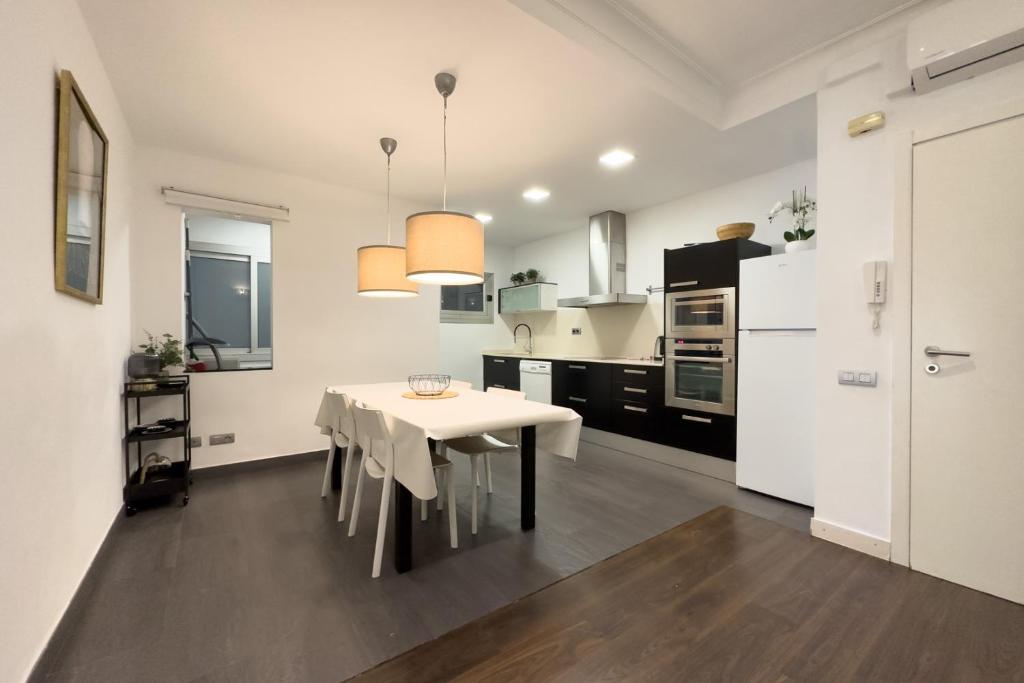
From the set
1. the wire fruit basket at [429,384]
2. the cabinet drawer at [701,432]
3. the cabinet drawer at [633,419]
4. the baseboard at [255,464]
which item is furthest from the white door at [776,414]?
the baseboard at [255,464]

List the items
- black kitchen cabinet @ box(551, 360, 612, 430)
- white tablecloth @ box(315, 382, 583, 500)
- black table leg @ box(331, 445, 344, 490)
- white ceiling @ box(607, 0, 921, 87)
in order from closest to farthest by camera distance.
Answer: white tablecloth @ box(315, 382, 583, 500), white ceiling @ box(607, 0, 921, 87), black table leg @ box(331, 445, 344, 490), black kitchen cabinet @ box(551, 360, 612, 430)

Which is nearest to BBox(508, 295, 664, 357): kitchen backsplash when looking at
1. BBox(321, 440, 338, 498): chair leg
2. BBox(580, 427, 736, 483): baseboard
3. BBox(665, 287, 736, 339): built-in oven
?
BBox(665, 287, 736, 339): built-in oven

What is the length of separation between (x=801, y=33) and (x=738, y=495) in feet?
9.54

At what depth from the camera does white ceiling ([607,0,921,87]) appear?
2.13m

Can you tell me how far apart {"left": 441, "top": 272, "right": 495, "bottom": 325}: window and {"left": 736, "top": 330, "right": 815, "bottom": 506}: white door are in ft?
13.1

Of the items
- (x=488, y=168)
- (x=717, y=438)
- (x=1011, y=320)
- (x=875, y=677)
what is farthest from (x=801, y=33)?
(x=875, y=677)

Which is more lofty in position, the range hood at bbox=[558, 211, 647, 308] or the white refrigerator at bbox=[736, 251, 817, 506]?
the range hood at bbox=[558, 211, 647, 308]

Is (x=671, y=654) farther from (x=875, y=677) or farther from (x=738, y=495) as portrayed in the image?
(x=738, y=495)

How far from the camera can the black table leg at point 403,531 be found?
81.6 inches

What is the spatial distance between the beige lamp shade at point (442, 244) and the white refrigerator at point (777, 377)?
220cm

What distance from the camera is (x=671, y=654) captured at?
1546mm

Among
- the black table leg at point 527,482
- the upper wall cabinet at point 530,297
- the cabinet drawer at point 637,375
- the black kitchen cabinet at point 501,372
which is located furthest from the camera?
the upper wall cabinet at point 530,297

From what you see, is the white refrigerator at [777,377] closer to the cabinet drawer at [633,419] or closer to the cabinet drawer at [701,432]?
the cabinet drawer at [701,432]

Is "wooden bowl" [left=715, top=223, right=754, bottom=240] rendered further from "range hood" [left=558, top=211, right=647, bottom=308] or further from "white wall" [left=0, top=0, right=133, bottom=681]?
"white wall" [left=0, top=0, right=133, bottom=681]
